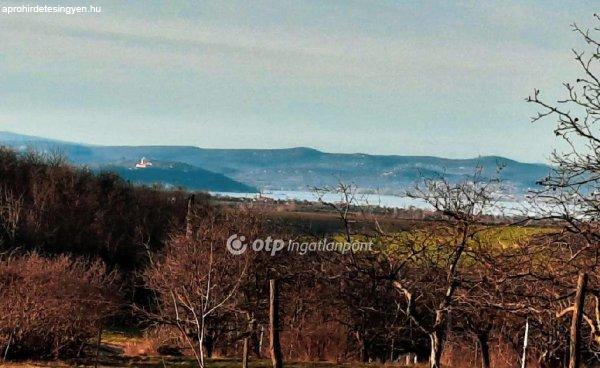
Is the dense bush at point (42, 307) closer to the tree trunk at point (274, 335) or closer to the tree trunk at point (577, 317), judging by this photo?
the tree trunk at point (274, 335)

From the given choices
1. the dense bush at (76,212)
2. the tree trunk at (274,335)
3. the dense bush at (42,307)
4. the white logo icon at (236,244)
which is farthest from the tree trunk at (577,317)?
the dense bush at (76,212)

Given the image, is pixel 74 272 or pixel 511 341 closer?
pixel 74 272

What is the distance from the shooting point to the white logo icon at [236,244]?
29.2m

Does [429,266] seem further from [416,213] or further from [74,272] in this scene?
[74,272]

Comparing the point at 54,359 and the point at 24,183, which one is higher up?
the point at 24,183

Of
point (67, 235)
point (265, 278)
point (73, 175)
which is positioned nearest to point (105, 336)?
point (265, 278)

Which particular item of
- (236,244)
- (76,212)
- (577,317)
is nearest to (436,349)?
(577,317)

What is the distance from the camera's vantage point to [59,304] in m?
24.1

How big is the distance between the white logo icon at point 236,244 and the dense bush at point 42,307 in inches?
242

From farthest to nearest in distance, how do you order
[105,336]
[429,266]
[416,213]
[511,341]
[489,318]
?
[105,336]
[511,341]
[489,318]
[416,213]
[429,266]

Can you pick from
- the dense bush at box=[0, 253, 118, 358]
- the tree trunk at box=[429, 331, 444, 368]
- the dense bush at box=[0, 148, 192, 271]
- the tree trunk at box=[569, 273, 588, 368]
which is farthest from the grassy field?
the dense bush at box=[0, 148, 192, 271]

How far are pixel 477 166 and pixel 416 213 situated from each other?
14.7ft

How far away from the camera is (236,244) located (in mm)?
30312

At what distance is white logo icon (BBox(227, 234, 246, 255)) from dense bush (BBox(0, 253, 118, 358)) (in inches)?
242
